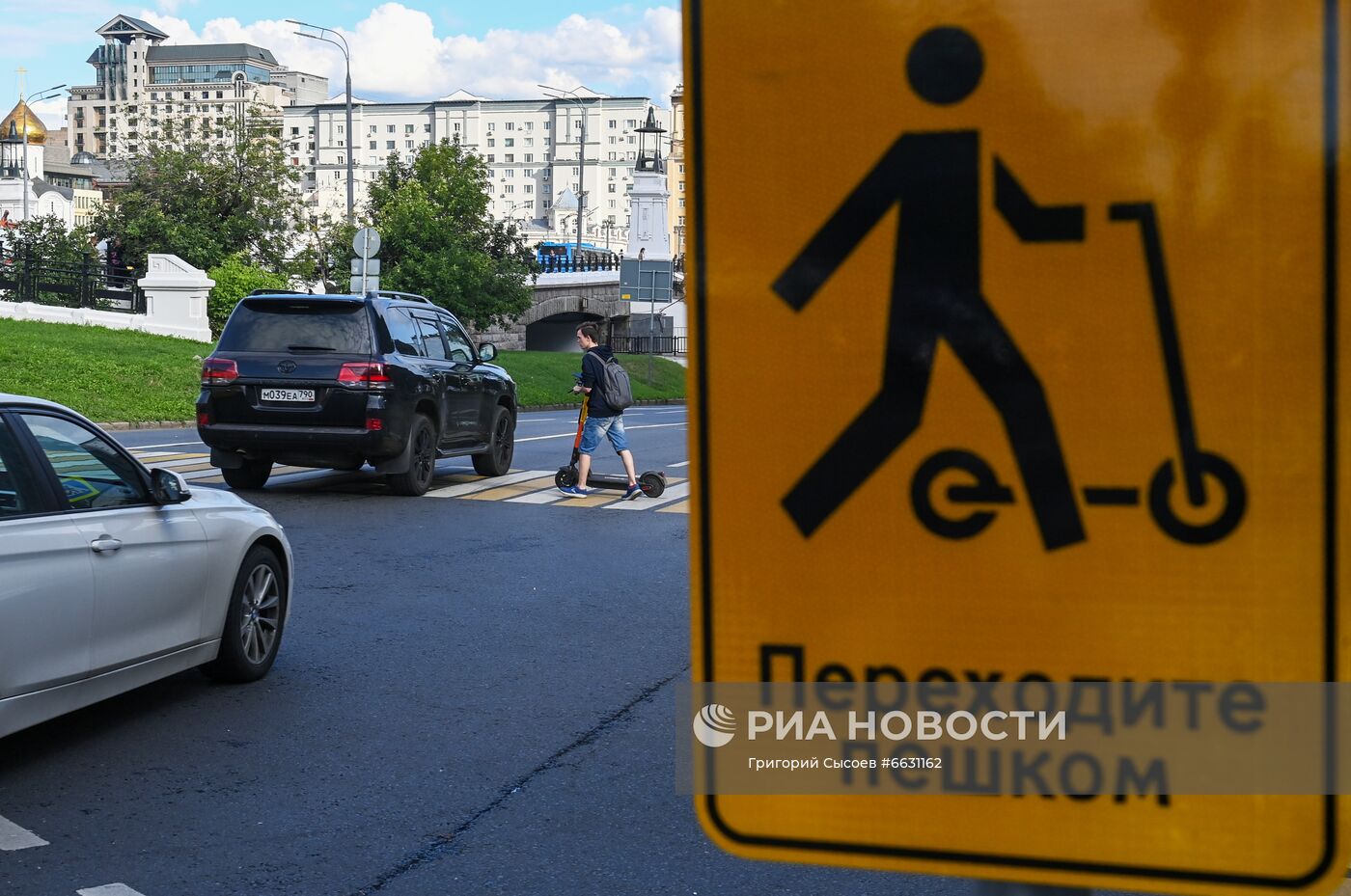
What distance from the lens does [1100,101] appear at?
1307 mm

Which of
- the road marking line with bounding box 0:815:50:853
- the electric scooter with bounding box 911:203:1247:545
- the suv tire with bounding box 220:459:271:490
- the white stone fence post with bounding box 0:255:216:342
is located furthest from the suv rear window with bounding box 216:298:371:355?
the white stone fence post with bounding box 0:255:216:342

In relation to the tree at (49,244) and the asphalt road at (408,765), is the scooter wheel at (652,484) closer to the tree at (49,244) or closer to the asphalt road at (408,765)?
the asphalt road at (408,765)

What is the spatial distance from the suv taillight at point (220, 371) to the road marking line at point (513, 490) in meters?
2.49

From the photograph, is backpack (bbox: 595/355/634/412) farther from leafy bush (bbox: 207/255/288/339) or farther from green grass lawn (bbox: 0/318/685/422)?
leafy bush (bbox: 207/255/288/339)

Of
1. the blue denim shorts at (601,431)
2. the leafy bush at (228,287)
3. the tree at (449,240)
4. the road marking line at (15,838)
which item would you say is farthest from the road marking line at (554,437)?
the tree at (449,240)

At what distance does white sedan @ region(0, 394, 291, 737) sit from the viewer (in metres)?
5.73

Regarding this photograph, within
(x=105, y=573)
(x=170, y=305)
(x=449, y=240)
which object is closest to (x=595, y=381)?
(x=105, y=573)

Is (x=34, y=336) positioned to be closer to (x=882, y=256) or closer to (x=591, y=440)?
(x=591, y=440)

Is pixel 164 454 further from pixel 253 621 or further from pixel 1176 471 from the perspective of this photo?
pixel 1176 471

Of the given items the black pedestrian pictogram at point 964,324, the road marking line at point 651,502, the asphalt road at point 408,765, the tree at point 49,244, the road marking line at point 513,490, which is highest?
the tree at point 49,244

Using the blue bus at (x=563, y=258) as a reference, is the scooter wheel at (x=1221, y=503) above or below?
below

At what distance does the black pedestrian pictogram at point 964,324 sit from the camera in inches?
51.9

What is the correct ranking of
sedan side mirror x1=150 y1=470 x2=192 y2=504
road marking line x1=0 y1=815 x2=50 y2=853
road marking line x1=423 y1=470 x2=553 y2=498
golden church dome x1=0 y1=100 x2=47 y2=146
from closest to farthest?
road marking line x1=0 y1=815 x2=50 y2=853, sedan side mirror x1=150 y1=470 x2=192 y2=504, road marking line x1=423 y1=470 x2=553 y2=498, golden church dome x1=0 y1=100 x2=47 y2=146

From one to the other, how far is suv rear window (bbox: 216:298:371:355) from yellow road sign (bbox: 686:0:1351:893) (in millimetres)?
13873
